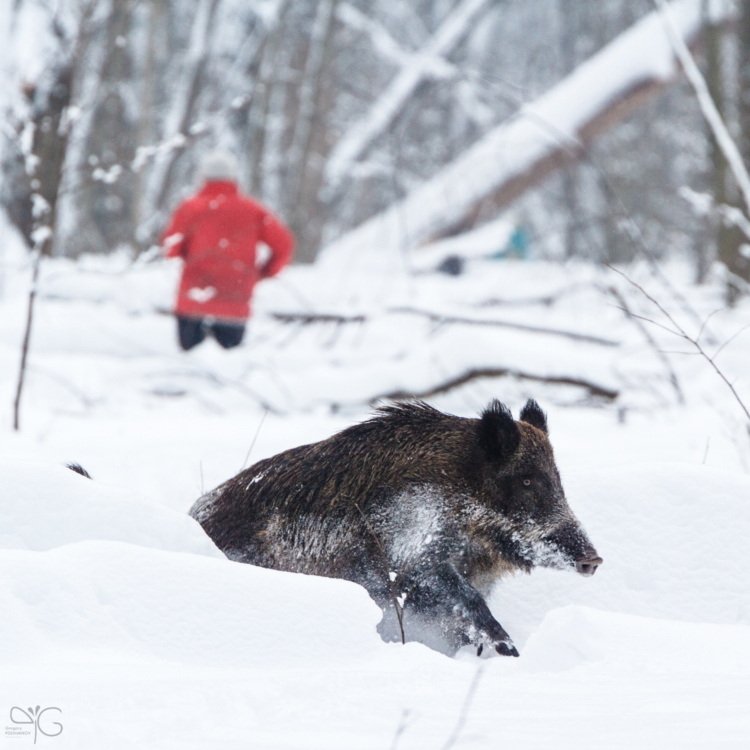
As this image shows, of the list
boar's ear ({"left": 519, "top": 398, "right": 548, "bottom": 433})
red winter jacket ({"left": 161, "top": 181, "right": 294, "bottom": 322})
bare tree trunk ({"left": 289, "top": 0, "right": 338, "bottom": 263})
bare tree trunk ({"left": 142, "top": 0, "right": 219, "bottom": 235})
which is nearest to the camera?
boar's ear ({"left": 519, "top": 398, "right": 548, "bottom": 433})

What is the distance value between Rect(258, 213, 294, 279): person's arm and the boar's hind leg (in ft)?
20.0

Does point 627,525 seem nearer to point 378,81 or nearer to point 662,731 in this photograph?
point 662,731

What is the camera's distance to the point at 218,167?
8.41m

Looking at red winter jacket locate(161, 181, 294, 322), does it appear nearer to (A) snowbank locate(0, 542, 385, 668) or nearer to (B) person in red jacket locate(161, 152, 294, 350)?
(B) person in red jacket locate(161, 152, 294, 350)

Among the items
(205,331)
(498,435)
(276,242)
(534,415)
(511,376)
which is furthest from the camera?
(276,242)

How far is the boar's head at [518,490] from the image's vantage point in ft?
9.29

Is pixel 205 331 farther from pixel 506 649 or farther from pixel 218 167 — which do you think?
pixel 506 649

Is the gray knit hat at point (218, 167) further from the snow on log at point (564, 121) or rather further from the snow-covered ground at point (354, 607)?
the snow-covered ground at point (354, 607)

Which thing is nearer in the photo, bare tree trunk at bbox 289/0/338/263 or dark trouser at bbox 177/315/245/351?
dark trouser at bbox 177/315/245/351

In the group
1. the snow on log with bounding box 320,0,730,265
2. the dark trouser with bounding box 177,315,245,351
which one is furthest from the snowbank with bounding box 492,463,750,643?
the dark trouser with bounding box 177,315,245,351

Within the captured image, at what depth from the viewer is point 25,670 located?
1539 millimetres

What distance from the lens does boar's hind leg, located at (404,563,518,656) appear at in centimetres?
256

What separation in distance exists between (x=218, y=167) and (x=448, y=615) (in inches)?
259

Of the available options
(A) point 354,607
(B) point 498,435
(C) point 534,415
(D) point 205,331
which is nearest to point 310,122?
(D) point 205,331
